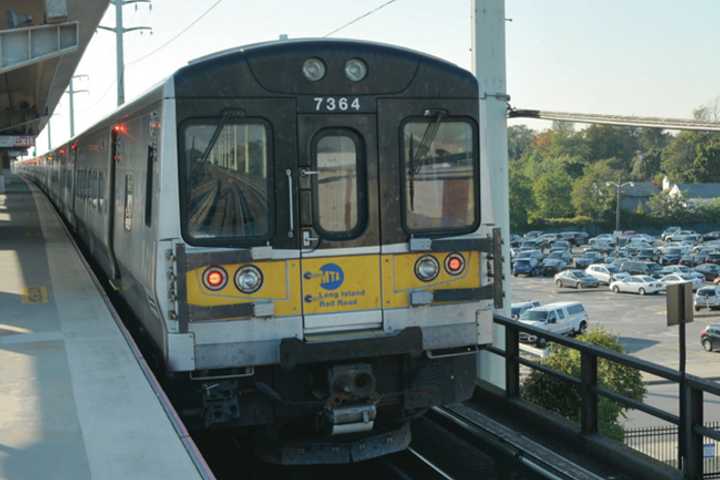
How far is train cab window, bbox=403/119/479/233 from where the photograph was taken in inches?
290

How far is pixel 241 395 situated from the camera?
715 cm

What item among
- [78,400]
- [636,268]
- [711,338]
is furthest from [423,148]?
[636,268]

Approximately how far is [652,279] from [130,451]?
54.1 metres

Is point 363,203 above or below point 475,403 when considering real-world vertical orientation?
above

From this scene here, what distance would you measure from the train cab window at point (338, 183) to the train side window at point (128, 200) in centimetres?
215

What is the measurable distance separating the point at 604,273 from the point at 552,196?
34.4m

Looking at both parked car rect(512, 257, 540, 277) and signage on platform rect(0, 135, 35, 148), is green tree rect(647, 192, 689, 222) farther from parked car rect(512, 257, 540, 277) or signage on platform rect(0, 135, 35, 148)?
signage on platform rect(0, 135, 35, 148)

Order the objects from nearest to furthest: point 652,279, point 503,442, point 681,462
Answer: point 681,462
point 503,442
point 652,279

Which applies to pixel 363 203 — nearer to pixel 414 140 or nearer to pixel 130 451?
pixel 414 140

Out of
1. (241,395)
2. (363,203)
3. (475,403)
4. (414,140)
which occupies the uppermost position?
(414,140)

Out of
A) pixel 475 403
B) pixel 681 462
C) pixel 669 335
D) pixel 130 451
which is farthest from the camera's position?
pixel 669 335

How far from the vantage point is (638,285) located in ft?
182

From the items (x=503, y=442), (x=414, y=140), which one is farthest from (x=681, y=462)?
(x=414, y=140)

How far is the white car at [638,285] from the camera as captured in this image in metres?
54.9
